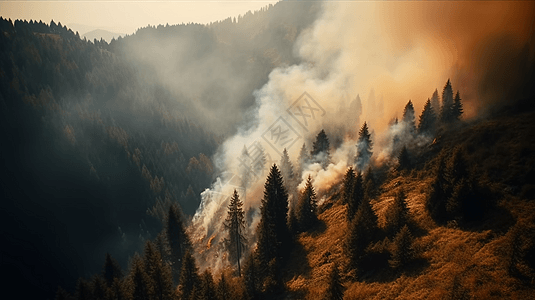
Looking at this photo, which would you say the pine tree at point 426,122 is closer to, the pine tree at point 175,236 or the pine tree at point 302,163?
the pine tree at point 302,163

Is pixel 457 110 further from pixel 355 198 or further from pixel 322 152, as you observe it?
pixel 355 198

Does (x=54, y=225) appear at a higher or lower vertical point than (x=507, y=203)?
higher

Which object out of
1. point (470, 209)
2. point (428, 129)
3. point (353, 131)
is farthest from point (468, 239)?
point (353, 131)

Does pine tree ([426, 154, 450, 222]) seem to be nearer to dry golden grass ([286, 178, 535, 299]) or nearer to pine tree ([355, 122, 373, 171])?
dry golden grass ([286, 178, 535, 299])

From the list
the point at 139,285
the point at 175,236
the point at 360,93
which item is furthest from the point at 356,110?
the point at 139,285

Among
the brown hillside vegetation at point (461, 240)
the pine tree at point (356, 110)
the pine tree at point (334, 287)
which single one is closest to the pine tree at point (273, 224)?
the brown hillside vegetation at point (461, 240)

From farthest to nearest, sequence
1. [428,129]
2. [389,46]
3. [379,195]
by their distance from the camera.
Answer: [389,46], [428,129], [379,195]

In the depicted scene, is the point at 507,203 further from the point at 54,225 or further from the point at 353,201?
the point at 54,225
